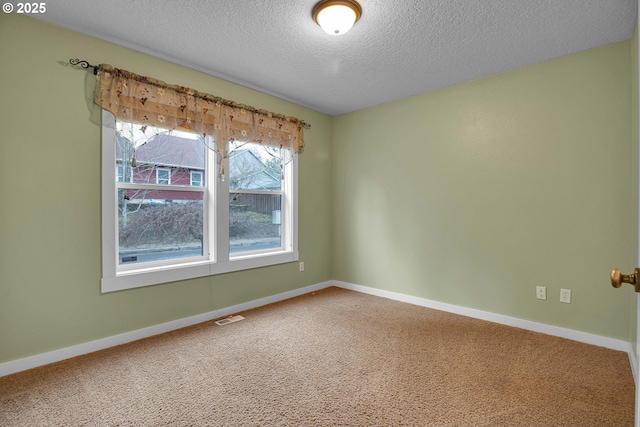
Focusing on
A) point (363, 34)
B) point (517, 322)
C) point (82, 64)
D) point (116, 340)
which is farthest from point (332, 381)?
point (82, 64)

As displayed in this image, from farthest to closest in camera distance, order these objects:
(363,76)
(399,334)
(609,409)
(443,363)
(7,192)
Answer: (363,76), (399,334), (443,363), (7,192), (609,409)

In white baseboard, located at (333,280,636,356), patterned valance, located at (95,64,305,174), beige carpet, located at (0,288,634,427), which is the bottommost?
beige carpet, located at (0,288,634,427)

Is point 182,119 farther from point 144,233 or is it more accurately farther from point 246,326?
point 246,326

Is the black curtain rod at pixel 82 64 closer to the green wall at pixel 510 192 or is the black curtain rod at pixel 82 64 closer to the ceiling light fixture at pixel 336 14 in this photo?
the ceiling light fixture at pixel 336 14

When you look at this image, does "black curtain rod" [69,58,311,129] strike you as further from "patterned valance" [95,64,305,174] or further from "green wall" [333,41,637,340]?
"green wall" [333,41,637,340]

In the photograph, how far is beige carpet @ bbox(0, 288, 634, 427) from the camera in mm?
1698

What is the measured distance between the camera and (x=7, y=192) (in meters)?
2.09

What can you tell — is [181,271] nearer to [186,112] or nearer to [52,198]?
[52,198]

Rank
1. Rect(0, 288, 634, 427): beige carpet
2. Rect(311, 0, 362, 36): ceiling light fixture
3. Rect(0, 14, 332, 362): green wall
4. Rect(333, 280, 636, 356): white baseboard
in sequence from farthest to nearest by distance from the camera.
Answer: Rect(333, 280, 636, 356): white baseboard < Rect(0, 14, 332, 362): green wall < Rect(311, 0, 362, 36): ceiling light fixture < Rect(0, 288, 634, 427): beige carpet

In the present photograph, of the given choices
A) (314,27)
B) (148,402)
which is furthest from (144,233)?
(314,27)

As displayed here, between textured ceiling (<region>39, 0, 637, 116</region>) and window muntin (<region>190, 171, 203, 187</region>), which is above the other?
textured ceiling (<region>39, 0, 637, 116</region>)

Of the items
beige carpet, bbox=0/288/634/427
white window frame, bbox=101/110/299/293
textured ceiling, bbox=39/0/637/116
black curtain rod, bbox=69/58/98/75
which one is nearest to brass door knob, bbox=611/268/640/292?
beige carpet, bbox=0/288/634/427

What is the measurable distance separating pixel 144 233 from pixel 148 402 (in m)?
1.45

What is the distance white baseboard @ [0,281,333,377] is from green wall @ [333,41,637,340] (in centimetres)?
162
